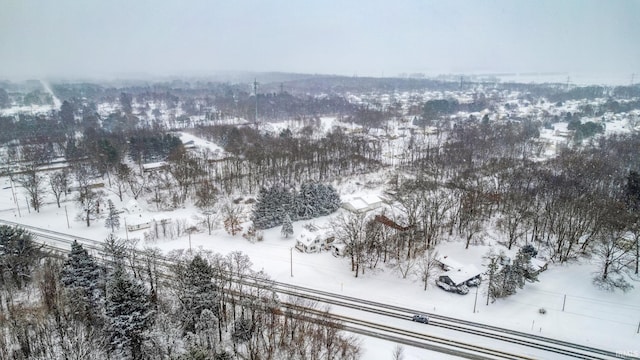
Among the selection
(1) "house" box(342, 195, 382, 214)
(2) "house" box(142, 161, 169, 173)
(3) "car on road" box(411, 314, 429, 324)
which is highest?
(2) "house" box(142, 161, 169, 173)

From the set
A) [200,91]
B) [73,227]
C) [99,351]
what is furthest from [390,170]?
[200,91]

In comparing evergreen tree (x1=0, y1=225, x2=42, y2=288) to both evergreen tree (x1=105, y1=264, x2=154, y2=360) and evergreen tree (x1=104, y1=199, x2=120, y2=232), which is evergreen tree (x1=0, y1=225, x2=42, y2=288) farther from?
evergreen tree (x1=105, y1=264, x2=154, y2=360)

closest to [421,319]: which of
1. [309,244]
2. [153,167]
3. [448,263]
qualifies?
[448,263]

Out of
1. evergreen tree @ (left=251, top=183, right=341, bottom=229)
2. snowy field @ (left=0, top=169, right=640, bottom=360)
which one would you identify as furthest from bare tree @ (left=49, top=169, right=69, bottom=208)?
evergreen tree @ (left=251, top=183, right=341, bottom=229)

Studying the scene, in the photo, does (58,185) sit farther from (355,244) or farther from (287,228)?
(355,244)

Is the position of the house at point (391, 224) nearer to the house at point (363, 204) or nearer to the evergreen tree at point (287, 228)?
the house at point (363, 204)

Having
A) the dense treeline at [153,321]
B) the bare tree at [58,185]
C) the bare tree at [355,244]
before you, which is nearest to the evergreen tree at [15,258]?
the dense treeline at [153,321]
